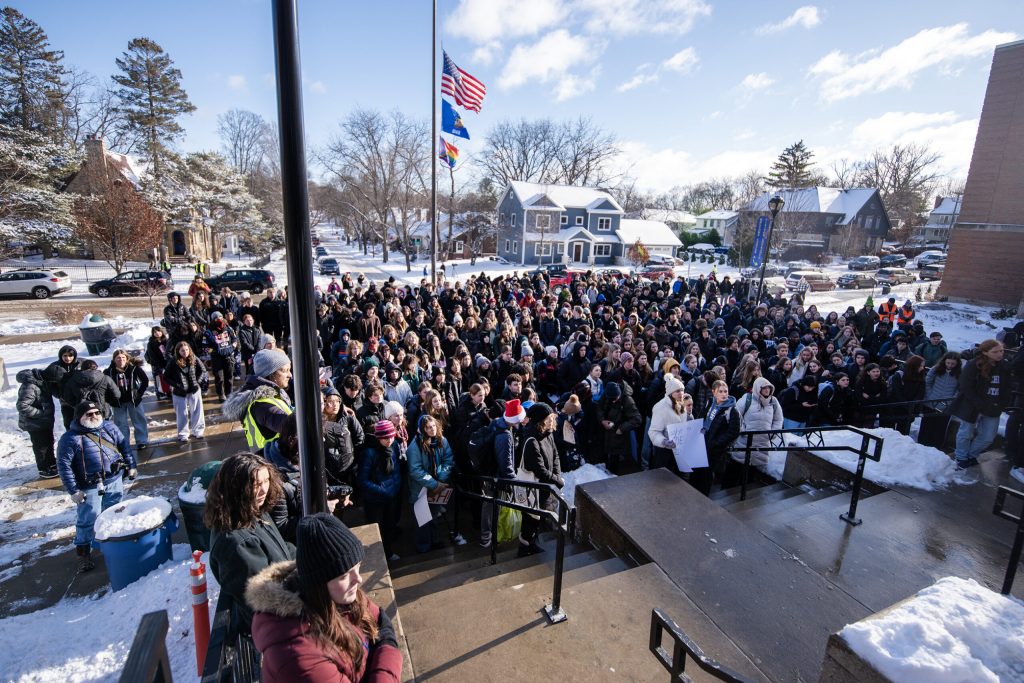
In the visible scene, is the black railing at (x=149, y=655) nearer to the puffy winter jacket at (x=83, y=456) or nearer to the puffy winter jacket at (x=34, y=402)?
the puffy winter jacket at (x=83, y=456)

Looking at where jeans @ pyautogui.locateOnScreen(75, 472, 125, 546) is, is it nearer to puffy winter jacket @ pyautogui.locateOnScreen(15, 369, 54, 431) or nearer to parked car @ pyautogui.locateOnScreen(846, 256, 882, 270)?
puffy winter jacket @ pyautogui.locateOnScreen(15, 369, 54, 431)

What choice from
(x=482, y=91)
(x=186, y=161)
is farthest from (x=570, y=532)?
(x=186, y=161)

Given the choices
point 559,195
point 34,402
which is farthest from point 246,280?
point 559,195

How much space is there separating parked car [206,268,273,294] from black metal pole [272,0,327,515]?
27.0m

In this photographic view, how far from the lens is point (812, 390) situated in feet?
23.9

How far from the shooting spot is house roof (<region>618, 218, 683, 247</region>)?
5022cm

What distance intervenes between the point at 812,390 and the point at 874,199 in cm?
6531

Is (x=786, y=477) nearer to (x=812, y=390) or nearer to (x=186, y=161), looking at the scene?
(x=812, y=390)

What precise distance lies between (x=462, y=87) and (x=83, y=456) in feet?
43.5

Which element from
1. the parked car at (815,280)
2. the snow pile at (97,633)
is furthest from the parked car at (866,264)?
the snow pile at (97,633)

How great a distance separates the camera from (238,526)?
2.54 m

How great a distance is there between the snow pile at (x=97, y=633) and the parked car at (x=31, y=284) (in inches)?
1053

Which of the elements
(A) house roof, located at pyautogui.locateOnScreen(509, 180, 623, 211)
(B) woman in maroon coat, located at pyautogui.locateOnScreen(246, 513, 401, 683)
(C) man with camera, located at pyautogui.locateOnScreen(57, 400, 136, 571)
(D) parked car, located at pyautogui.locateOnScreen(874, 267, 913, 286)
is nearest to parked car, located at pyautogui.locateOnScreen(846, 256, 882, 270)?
(D) parked car, located at pyautogui.locateOnScreen(874, 267, 913, 286)

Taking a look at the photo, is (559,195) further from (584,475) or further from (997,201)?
(584,475)
